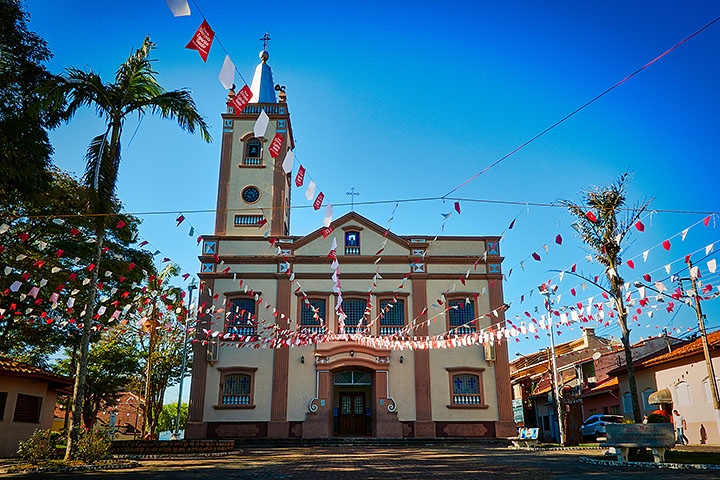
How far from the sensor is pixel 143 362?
3319 cm

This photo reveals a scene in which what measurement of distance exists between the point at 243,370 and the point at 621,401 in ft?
64.6

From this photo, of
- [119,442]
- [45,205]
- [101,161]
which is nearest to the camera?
[101,161]

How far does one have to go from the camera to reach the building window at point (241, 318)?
24375 millimetres

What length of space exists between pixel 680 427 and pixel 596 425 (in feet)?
12.5

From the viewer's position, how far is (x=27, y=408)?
19172 mm

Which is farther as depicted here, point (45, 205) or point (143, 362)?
point (143, 362)

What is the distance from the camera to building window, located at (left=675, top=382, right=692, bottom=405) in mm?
22188

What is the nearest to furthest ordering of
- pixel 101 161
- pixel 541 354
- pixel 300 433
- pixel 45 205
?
pixel 101 161
pixel 45 205
pixel 300 433
pixel 541 354

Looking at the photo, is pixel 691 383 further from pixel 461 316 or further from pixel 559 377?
pixel 559 377

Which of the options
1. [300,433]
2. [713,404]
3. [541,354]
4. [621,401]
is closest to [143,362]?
[300,433]

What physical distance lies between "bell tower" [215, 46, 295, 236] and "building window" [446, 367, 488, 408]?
1108cm

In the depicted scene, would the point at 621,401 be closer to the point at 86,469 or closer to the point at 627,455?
the point at 627,455

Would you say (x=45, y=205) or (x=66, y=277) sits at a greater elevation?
(x=45, y=205)

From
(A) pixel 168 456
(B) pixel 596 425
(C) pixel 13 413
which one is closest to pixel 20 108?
(A) pixel 168 456
